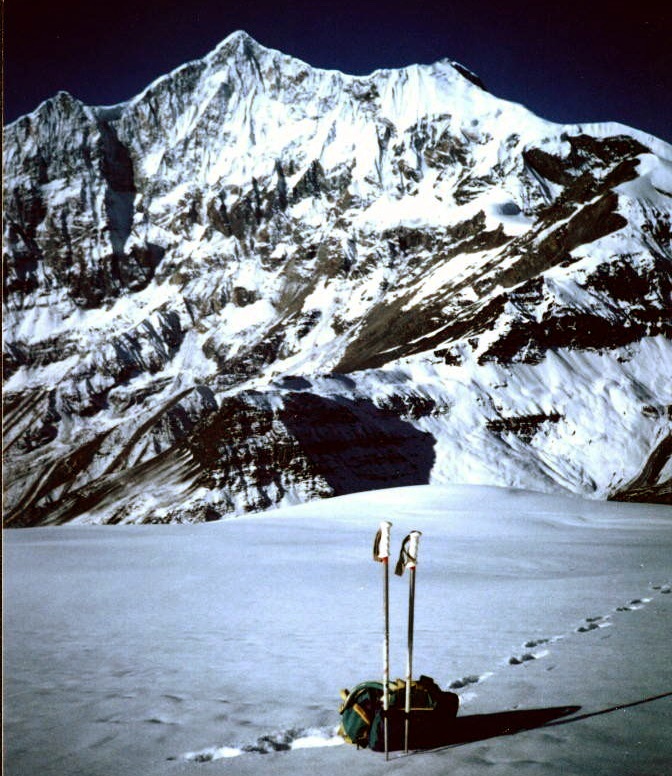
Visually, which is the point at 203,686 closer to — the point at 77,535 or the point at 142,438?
the point at 77,535

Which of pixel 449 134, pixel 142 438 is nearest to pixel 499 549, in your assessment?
pixel 142 438

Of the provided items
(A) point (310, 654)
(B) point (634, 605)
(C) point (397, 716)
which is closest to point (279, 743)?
(C) point (397, 716)

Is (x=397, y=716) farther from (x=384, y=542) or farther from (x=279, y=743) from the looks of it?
(x=384, y=542)

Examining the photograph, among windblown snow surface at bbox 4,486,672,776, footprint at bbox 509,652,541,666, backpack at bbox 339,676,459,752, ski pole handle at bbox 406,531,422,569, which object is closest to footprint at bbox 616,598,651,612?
windblown snow surface at bbox 4,486,672,776

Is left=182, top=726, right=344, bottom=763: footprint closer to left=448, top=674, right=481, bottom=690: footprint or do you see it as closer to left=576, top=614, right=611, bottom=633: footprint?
left=448, top=674, right=481, bottom=690: footprint

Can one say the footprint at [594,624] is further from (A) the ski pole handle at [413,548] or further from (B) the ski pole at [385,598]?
(A) the ski pole handle at [413,548]

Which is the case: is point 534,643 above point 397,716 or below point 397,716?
below
